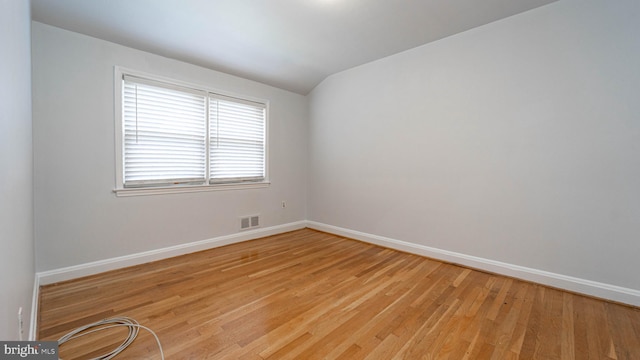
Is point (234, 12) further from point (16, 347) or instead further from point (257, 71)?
point (16, 347)

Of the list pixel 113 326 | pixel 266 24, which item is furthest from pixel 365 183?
pixel 113 326

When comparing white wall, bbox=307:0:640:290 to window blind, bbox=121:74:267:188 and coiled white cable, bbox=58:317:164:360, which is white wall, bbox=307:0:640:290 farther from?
coiled white cable, bbox=58:317:164:360

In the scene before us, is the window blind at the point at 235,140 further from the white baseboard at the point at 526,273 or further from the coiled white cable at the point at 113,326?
the white baseboard at the point at 526,273

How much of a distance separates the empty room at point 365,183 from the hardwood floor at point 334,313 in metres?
0.02

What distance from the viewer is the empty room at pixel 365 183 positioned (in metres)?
1.83

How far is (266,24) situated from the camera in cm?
274

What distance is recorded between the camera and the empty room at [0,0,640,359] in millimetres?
1828

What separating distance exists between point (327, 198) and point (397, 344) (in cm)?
294

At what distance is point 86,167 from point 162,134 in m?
0.79

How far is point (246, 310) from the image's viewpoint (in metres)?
2.06

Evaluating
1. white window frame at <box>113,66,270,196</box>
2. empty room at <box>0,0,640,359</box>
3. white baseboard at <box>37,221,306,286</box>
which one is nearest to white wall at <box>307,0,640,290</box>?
empty room at <box>0,0,640,359</box>

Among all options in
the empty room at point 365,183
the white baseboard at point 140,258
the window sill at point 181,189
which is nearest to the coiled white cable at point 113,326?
the empty room at point 365,183

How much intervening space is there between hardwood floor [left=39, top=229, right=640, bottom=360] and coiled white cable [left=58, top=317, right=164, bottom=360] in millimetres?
42

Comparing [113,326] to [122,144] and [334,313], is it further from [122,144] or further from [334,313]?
[122,144]
